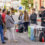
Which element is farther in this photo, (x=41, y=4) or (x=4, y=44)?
(x=41, y=4)

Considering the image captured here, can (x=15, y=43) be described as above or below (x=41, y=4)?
below

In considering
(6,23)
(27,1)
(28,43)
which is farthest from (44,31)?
(27,1)

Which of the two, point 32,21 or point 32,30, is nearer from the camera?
point 32,30

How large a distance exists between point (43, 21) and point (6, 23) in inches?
74.9

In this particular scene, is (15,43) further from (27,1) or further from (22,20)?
(27,1)

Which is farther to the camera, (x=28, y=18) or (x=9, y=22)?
(x=28, y=18)

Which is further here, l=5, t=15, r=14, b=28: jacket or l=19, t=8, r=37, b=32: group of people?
l=19, t=8, r=37, b=32: group of people

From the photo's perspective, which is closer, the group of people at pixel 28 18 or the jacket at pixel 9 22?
the jacket at pixel 9 22

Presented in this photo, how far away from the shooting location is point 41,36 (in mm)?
10820

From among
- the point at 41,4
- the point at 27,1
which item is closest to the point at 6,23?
the point at 41,4

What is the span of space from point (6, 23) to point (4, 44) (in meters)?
1.17

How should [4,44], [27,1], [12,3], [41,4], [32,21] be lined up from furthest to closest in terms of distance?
[27,1]
[12,3]
[41,4]
[32,21]
[4,44]

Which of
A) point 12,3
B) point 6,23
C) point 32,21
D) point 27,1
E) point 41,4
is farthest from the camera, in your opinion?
point 27,1

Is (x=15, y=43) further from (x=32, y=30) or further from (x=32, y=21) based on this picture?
(x=32, y=21)
